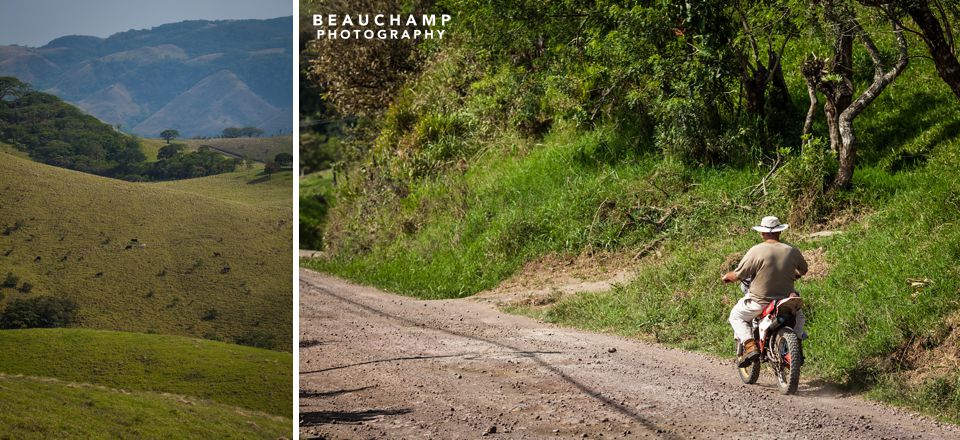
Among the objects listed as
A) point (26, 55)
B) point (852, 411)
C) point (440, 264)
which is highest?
point (26, 55)

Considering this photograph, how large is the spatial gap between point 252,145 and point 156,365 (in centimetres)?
147

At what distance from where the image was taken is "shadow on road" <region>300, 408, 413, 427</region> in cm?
640

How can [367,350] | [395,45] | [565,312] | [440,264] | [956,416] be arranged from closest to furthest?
[956,416], [367,350], [565,312], [440,264], [395,45]

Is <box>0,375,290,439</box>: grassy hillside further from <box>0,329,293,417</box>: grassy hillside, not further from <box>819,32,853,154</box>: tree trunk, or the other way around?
<box>819,32,853,154</box>: tree trunk

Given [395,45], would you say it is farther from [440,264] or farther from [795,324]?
[795,324]

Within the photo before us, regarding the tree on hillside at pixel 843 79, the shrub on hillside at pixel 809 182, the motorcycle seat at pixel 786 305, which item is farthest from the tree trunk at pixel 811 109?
the motorcycle seat at pixel 786 305

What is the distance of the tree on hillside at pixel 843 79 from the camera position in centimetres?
1091

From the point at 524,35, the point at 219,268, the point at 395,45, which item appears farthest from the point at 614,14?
the point at 395,45

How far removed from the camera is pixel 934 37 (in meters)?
9.98

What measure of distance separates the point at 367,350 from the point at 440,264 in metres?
6.55

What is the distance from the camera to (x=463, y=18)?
16562 mm

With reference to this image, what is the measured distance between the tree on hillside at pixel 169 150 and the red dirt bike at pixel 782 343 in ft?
14.1

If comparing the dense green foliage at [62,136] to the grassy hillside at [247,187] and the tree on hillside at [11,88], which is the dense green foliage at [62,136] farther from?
the grassy hillside at [247,187]

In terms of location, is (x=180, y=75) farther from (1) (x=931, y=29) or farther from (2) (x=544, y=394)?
(1) (x=931, y=29)
